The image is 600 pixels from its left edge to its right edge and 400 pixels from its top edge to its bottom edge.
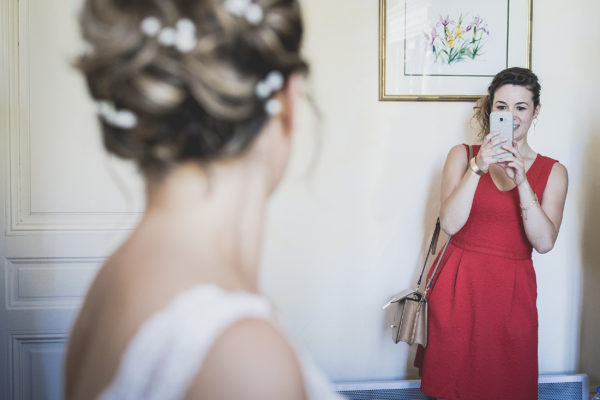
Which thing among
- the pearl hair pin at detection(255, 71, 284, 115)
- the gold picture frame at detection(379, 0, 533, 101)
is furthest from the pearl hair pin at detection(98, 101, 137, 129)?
the gold picture frame at detection(379, 0, 533, 101)

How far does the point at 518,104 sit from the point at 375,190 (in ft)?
2.29

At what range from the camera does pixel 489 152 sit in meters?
1.88

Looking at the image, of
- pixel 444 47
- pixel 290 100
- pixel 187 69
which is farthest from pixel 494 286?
pixel 187 69

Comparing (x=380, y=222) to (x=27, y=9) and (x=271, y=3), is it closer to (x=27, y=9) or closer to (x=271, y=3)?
(x=27, y=9)

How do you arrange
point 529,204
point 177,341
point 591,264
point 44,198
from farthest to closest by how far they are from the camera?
point 591,264 → point 44,198 → point 529,204 → point 177,341

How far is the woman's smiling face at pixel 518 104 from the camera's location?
1997 mm

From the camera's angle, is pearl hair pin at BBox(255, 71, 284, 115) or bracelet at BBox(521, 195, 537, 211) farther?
bracelet at BBox(521, 195, 537, 211)

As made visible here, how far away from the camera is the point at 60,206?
2.23 metres

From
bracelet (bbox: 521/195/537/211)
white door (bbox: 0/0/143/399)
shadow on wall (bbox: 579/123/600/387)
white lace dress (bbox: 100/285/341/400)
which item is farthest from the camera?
shadow on wall (bbox: 579/123/600/387)

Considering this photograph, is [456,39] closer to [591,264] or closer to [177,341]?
[591,264]

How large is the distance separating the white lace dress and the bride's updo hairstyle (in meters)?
0.15

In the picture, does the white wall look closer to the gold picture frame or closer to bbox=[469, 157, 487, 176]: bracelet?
the gold picture frame

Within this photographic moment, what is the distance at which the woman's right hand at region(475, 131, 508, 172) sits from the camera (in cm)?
187

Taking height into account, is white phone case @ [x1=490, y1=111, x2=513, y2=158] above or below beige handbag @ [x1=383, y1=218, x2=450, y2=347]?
above
